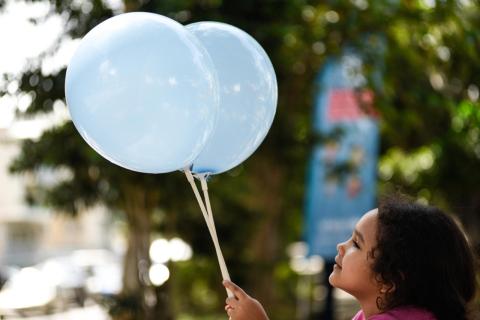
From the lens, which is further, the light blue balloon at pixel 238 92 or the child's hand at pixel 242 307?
the light blue balloon at pixel 238 92

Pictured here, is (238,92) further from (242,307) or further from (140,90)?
(242,307)

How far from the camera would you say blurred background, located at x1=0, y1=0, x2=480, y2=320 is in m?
6.04

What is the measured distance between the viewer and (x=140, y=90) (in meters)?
2.46

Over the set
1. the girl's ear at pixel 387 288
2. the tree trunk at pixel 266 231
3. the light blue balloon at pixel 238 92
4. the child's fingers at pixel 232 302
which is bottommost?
the tree trunk at pixel 266 231

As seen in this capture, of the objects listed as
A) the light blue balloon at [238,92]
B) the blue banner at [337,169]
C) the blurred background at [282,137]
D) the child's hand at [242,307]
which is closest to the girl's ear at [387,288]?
the child's hand at [242,307]

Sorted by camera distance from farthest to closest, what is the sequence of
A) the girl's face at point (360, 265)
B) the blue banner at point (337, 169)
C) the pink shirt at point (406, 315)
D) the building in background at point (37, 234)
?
1. the building in background at point (37, 234)
2. the blue banner at point (337, 169)
3. the girl's face at point (360, 265)
4. the pink shirt at point (406, 315)

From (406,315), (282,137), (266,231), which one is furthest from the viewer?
(266,231)

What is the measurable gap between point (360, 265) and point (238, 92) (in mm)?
983

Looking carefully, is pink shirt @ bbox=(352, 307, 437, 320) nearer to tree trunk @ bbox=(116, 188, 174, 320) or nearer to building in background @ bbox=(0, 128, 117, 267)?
tree trunk @ bbox=(116, 188, 174, 320)

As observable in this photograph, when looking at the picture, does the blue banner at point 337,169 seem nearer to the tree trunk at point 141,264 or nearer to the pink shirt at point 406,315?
the tree trunk at point 141,264

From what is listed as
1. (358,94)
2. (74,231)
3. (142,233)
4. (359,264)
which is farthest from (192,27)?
(74,231)

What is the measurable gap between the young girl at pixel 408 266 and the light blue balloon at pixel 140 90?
25.4 inches

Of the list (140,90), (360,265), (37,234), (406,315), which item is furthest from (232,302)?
(37,234)

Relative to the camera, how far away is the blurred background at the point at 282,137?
238 inches
